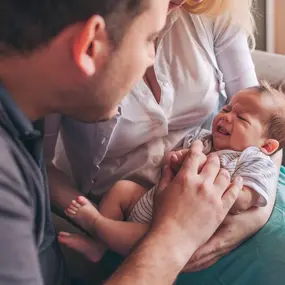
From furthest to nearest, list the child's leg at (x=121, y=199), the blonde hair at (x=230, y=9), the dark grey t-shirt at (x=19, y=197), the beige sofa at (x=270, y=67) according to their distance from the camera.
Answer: the beige sofa at (x=270, y=67)
the blonde hair at (x=230, y=9)
the child's leg at (x=121, y=199)
the dark grey t-shirt at (x=19, y=197)

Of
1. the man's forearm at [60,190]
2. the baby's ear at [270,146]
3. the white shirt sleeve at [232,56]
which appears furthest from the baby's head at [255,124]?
the man's forearm at [60,190]

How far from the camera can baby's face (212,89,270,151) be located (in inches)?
46.6

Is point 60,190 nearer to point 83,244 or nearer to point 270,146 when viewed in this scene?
point 83,244

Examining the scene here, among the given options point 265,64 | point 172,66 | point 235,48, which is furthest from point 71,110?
point 265,64

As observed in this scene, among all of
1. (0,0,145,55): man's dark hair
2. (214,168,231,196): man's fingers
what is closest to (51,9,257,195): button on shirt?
(214,168,231,196): man's fingers

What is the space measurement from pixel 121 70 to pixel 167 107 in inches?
17.1

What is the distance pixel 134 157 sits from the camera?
1213 millimetres

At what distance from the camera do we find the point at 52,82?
2.48 feet

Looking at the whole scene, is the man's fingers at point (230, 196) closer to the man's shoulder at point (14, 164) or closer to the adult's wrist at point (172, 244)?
the adult's wrist at point (172, 244)

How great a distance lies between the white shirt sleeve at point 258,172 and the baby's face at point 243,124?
0.05 metres

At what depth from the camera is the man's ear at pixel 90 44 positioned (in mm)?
700

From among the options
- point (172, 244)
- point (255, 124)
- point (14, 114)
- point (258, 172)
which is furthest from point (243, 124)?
point (14, 114)

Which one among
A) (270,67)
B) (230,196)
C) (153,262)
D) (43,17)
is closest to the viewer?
(43,17)

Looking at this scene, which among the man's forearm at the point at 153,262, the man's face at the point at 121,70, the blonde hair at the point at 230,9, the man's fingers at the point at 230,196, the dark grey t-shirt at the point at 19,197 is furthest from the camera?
the blonde hair at the point at 230,9
